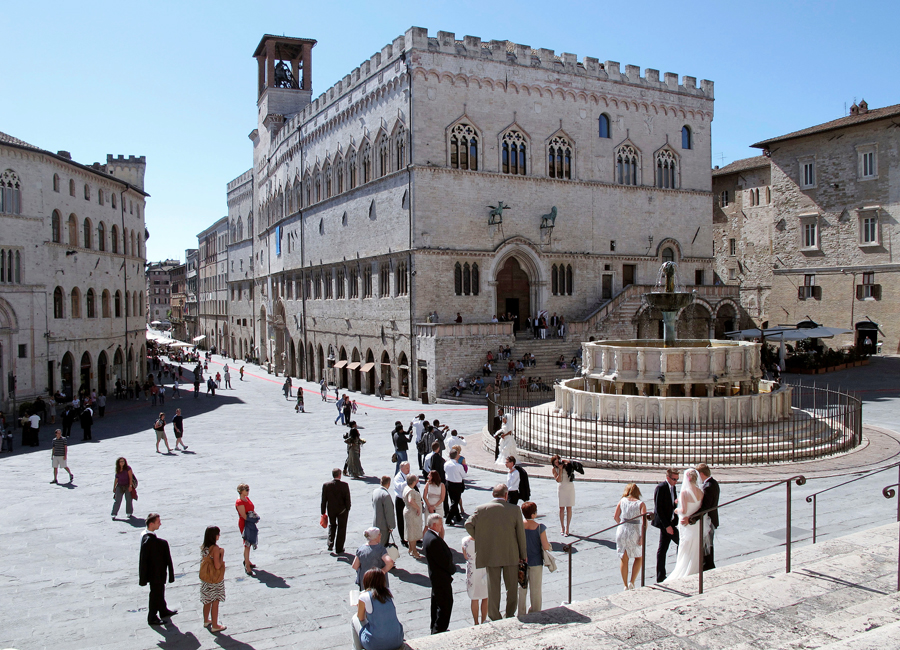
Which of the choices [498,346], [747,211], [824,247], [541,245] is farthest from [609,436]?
[747,211]

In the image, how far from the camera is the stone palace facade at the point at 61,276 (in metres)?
33.1

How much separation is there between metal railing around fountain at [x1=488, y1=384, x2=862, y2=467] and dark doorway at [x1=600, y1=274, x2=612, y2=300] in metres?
22.3

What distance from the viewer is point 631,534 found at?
334 inches

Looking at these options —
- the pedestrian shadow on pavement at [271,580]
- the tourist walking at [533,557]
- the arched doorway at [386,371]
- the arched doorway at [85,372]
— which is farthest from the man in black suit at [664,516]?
the arched doorway at [85,372]

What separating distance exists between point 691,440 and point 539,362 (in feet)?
57.5

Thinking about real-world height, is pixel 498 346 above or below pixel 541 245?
below

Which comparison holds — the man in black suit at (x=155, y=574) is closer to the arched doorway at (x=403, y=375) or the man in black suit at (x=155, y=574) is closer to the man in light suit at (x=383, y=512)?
the man in light suit at (x=383, y=512)

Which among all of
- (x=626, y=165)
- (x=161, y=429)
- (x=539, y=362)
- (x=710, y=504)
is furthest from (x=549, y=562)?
(x=626, y=165)

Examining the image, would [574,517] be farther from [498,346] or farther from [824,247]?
[824,247]

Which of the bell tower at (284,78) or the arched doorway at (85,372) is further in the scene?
the bell tower at (284,78)

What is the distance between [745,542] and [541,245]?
28853 millimetres

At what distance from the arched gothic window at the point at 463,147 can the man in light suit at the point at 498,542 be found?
30264mm

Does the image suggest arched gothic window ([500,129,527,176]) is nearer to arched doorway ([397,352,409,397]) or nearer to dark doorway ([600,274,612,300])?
dark doorway ([600,274,612,300])

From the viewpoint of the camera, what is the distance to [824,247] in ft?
145
